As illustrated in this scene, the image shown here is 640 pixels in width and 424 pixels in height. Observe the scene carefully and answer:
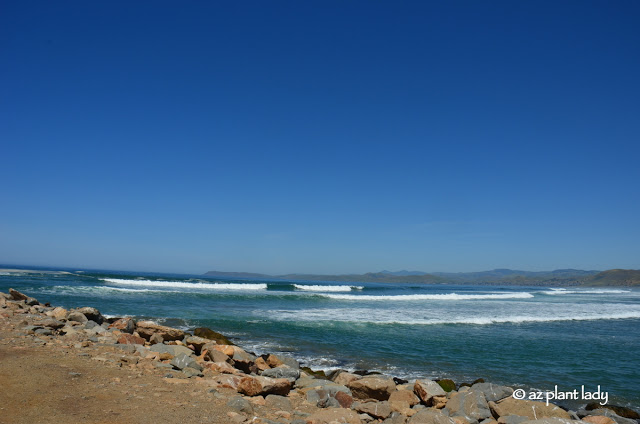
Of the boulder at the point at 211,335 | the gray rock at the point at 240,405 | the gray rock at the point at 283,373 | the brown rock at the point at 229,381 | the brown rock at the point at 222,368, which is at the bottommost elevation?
the boulder at the point at 211,335

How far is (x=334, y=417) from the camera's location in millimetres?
5922

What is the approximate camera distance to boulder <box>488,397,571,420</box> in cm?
641

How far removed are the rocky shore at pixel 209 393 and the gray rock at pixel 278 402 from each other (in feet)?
0.05

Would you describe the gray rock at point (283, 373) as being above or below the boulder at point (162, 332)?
below

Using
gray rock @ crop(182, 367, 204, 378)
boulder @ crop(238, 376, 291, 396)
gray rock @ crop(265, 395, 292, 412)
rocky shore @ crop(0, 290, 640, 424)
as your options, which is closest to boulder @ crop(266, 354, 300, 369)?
rocky shore @ crop(0, 290, 640, 424)

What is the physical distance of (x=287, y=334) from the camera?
1496cm

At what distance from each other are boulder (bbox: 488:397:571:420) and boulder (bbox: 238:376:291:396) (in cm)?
358

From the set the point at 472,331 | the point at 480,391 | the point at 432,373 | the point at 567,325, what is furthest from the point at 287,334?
the point at 567,325

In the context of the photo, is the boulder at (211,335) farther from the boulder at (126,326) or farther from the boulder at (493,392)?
the boulder at (493,392)

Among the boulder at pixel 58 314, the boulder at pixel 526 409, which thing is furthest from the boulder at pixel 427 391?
the boulder at pixel 58 314

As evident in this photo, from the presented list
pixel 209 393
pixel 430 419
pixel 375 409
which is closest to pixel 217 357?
pixel 209 393

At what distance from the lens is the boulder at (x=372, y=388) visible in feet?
23.8

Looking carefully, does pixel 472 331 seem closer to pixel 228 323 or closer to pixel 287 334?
pixel 287 334

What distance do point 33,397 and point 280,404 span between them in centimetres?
346
